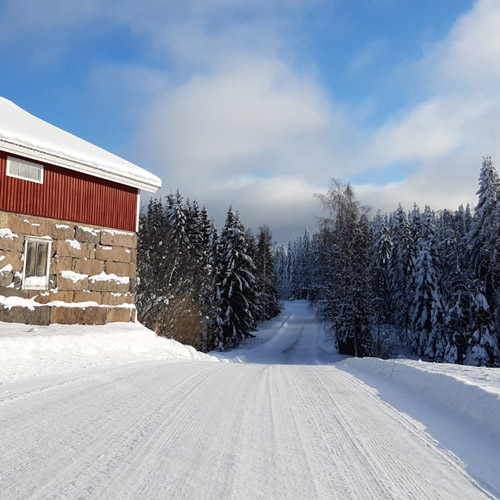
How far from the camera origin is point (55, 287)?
11.9 metres

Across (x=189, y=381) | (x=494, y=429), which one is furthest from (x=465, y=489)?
(x=189, y=381)

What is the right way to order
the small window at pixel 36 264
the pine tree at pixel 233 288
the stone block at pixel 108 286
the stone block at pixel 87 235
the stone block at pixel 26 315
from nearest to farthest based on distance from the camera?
1. the stone block at pixel 26 315
2. the small window at pixel 36 264
3. the stone block at pixel 87 235
4. the stone block at pixel 108 286
5. the pine tree at pixel 233 288

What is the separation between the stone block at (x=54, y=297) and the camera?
1144cm

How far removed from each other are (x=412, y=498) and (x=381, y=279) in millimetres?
31605

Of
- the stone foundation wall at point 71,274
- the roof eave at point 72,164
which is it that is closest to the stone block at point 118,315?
the stone foundation wall at point 71,274

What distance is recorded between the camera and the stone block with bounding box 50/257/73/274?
11844mm

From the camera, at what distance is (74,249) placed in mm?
12336

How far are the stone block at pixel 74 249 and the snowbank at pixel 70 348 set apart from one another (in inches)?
82.6

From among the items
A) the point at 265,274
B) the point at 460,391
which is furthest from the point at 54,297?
the point at 265,274

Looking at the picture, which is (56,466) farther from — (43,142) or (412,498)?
(43,142)

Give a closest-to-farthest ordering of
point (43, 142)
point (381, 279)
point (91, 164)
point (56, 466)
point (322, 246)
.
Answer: point (56, 466), point (43, 142), point (91, 164), point (322, 246), point (381, 279)

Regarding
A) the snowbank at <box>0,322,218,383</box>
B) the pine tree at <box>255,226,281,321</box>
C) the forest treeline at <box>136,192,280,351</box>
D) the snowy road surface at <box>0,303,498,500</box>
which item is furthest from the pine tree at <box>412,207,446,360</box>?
the snowy road surface at <box>0,303,498,500</box>

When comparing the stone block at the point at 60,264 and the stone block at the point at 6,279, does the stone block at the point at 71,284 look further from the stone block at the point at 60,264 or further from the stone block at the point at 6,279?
the stone block at the point at 6,279

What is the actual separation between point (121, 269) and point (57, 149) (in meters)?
4.10
